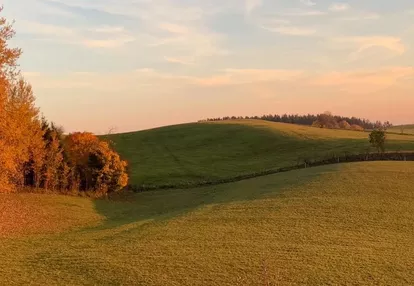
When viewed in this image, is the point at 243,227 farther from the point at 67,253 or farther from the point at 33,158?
the point at 33,158

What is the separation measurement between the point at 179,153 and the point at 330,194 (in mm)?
61048

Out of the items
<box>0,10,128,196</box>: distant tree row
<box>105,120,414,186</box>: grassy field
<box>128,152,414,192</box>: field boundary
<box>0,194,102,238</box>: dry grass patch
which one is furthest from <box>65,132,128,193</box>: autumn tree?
<box>105,120,414,186</box>: grassy field

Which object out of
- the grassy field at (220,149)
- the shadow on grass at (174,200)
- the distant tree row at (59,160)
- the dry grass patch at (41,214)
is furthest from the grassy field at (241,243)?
the grassy field at (220,149)

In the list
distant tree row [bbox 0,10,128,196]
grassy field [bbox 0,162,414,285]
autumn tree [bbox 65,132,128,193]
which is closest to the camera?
grassy field [bbox 0,162,414,285]

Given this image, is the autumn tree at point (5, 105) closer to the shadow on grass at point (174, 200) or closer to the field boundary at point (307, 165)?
the shadow on grass at point (174, 200)

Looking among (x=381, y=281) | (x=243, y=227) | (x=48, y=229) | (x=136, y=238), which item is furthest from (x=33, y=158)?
(x=381, y=281)

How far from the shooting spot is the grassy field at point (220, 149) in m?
69.3

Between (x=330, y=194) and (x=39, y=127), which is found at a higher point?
(x=39, y=127)

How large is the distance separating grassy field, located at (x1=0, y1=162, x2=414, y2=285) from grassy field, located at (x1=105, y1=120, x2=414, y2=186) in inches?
1135

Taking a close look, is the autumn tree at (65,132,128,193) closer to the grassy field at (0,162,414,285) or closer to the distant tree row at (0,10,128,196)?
the distant tree row at (0,10,128,196)

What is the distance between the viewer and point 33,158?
46750 mm

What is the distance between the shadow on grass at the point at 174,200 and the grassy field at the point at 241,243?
0.58 meters

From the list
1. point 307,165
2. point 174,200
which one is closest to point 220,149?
point 307,165

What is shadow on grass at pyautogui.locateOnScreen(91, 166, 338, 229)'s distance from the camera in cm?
3569
